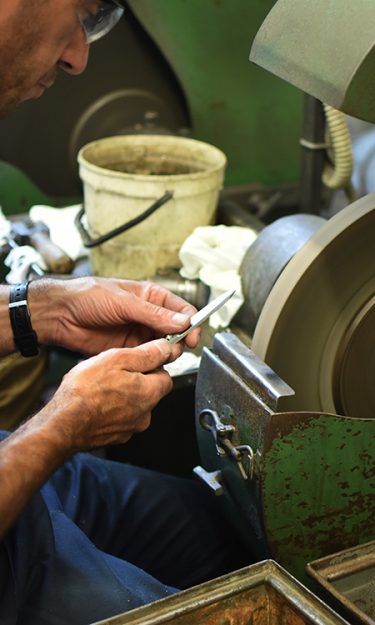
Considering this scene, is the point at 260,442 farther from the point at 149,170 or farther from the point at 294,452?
the point at 149,170

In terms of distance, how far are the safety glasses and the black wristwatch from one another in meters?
0.44

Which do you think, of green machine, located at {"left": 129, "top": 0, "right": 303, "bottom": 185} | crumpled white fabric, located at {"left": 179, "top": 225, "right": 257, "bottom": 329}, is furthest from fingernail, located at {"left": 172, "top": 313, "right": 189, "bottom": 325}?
green machine, located at {"left": 129, "top": 0, "right": 303, "bottom": 185}

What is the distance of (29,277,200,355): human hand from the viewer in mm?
1346

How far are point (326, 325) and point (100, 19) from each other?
59 cm

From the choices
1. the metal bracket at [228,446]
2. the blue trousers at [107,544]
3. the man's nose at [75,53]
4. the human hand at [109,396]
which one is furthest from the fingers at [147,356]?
the man's nose at [75,53]

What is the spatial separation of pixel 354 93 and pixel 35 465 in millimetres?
614

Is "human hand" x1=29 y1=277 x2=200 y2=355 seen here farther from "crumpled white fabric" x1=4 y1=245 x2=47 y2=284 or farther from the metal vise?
"crumpled white fabric" x1=4 y1=245 x2=47 y2=284

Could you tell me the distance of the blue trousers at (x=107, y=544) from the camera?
112cm

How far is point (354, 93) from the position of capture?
3.37 feet

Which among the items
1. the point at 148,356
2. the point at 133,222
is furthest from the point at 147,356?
the point at 133,222

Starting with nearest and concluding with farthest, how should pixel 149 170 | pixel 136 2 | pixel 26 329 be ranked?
pixel 26 329
pixel 149 170
pixel 136 2

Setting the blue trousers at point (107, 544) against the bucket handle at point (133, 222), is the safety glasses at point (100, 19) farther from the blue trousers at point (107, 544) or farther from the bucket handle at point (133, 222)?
the blue trousers at point (107, 544)

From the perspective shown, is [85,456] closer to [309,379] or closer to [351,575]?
[309,379]

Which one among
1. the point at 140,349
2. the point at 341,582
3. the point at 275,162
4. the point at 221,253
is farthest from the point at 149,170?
the point at 341,582
